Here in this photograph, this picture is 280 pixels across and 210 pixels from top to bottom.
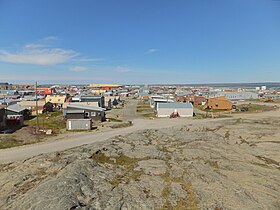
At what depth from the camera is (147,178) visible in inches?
711

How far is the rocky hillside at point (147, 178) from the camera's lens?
1420cm

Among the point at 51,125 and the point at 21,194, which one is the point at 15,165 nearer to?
the point at 21,194

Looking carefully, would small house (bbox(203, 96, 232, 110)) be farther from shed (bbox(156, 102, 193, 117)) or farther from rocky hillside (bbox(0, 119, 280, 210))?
rocky hillside (bbox(0, 119, 280, 210))

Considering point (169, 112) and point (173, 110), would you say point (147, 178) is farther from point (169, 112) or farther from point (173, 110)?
point (173, 110)

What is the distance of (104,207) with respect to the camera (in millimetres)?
13391

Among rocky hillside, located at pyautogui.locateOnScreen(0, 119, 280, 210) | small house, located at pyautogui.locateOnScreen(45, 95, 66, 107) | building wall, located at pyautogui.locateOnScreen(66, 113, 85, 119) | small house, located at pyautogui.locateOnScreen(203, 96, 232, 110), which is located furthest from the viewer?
small house, located at pyautogui.locateOnScreen(45, 95, 66, 107)

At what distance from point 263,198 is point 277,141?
67.2ft

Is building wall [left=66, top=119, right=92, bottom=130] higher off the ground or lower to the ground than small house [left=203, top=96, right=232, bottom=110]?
lower

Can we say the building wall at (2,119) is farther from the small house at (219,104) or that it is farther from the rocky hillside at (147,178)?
the small house at (219,104)

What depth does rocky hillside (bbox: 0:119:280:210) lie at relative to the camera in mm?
14203

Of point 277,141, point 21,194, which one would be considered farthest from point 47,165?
point 277,141

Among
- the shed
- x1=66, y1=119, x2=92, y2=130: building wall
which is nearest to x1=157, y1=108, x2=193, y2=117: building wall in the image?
the shed

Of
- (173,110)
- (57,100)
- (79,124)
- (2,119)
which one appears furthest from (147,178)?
(57,100)

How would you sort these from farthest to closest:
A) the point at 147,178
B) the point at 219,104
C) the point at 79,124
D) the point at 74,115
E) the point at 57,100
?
the point at 57,100
the point at 219,104
the point at 74,115
the point at 79,124
the point at 147,178
